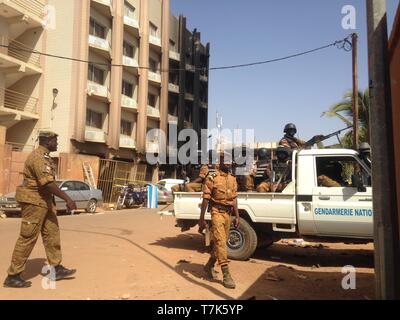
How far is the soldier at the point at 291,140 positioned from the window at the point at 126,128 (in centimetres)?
2505

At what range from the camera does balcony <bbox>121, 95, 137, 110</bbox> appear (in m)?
31.5

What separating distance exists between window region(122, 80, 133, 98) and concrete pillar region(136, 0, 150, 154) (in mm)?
724

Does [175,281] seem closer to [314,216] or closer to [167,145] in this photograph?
[314,216]

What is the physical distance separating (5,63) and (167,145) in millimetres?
17583

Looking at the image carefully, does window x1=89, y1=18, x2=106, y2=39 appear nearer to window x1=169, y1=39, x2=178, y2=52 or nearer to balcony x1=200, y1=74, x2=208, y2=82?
window x1=169, y1=39, x2=178, y2=52

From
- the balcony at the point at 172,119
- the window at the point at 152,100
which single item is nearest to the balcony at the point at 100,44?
the window at the point at 152,100

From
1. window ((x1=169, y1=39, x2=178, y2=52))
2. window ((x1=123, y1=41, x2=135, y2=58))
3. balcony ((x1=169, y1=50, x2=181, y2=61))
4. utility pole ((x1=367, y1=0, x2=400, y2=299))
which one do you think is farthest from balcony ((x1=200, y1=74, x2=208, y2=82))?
utility pole ((x1=367, y1=0, x2=400, y2=299))

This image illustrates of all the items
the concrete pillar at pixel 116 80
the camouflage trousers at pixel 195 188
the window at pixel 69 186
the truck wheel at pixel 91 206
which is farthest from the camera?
the concrete pillar at pixel 116 80

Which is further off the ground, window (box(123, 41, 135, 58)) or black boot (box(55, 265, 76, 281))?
window (box(123, 41, 135, 58))

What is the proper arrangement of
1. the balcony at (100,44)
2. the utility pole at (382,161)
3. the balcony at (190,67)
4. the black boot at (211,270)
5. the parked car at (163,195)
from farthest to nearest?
the balcony at (190,67)
the balcony at (100,44)
the parked car at (163,195)
the black boot at (211,270)
the utility pole at (382,161)

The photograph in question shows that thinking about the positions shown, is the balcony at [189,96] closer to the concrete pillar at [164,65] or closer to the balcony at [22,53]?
the concrete pillar at [164,65]

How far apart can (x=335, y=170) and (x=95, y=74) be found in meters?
24.8

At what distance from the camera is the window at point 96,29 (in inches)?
1127

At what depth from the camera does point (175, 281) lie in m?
5.95
